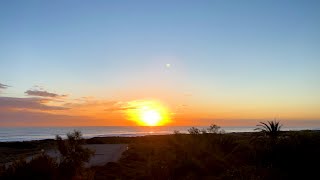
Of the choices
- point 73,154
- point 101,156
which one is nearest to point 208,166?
point 73,154

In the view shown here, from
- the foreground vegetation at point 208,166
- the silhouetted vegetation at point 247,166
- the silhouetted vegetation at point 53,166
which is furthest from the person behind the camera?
the silhouetted vegetation at point 247,166

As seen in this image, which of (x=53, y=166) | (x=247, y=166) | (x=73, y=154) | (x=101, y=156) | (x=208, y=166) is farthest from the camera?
(x=101, y=156)

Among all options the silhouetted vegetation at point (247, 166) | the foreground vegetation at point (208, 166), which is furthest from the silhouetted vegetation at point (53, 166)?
the silhouetted vegetation at point (247, 166)

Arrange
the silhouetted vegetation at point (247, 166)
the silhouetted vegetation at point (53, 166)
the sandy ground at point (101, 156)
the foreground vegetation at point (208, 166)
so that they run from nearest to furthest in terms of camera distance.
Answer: the silhouetted vegetation at point (53, 166), the foreground vegetation at point (208, 166), the silhouetted vegetation at point (247, 166), the sandy ground at point (101, 156)

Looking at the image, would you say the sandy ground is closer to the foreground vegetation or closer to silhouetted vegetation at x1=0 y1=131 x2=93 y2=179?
the foreground vegetation

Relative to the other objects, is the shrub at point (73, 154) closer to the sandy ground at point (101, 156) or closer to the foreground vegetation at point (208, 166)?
the foreground vegetation at point (208, 166)

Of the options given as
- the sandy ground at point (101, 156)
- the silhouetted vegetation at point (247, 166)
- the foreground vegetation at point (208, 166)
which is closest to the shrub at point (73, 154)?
the foreground vegetation at point (208, 166)

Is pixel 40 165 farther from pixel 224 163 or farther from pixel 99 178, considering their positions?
pixel 224 163

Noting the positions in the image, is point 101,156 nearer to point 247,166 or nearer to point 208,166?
point 208,166

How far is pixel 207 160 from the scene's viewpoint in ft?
83.6

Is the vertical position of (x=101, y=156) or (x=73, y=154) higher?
(x=73, y=154)

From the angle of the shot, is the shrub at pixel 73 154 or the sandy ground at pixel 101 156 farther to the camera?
the sandy ground at pixel 101 156

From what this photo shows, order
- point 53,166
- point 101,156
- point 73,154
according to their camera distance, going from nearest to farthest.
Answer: point 53,166 < point 73,154 < point 101,156

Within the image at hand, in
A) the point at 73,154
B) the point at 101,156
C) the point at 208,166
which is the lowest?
the point at 208,166
